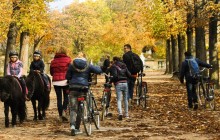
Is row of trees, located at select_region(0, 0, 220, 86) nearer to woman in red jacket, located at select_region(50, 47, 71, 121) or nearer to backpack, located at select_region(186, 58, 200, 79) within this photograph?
woman in red jacket, located at select_region(50, 47, 71, 121)

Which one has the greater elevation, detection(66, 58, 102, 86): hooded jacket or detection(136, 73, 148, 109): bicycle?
detection(66, 58, 102, 86): hooded jacket

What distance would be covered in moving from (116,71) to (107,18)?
3150 inches

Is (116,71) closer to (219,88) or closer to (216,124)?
(216,124)

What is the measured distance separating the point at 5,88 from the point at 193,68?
21.7 ft

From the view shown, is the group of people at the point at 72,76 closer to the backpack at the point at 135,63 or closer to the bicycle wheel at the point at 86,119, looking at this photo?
the bicycle wheel at the point at 86,119

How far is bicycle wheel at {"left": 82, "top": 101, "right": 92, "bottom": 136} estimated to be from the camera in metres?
10.6

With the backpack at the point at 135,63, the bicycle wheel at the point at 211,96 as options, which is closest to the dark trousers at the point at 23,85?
the backpack at the point at 135,63

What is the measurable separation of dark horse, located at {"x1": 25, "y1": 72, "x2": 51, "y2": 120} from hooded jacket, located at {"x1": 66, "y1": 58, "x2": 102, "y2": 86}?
8.77ft

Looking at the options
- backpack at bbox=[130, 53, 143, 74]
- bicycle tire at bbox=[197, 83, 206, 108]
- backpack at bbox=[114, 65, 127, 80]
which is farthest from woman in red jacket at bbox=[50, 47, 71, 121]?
bicycle tire at bbox=[197, 83, 206, 108]

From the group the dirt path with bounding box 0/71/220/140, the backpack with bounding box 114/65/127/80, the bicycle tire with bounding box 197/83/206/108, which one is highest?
the backpack with bounding box 114/65/127/80

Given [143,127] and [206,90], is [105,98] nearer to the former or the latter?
[143,127]

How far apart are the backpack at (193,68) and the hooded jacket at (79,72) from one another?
569 centimetres

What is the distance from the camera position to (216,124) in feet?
39.7

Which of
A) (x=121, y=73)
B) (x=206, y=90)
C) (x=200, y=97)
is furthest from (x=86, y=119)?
(x=200, y=97)
